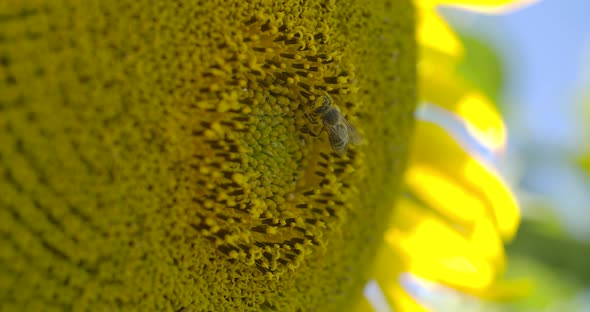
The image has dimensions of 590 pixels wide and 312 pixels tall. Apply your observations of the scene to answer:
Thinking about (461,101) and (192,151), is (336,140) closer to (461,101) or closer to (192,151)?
(192,151)

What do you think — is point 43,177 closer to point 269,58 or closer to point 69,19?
point 69,19

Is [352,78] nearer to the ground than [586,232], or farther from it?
farther from it

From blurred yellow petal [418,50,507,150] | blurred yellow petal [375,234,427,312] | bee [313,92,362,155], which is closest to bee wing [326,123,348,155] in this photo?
bee [313,92,362,155]

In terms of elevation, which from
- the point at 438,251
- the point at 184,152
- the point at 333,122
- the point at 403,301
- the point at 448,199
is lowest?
the point at 403,301

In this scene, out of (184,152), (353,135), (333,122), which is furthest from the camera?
(353,135)

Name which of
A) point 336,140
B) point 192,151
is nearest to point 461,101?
point 336,140

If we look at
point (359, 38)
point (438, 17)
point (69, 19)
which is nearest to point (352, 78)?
point (359, 38)

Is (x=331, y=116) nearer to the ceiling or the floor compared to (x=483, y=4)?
nearer to the floor
